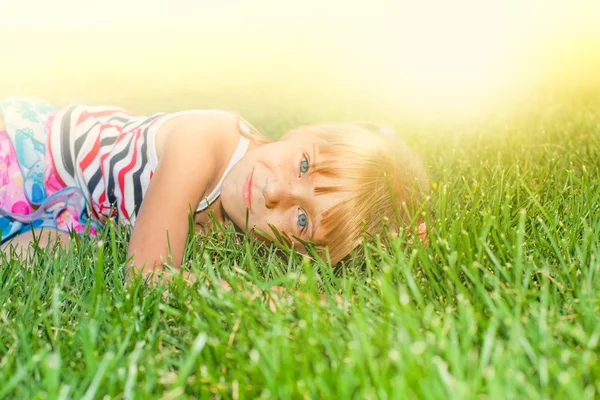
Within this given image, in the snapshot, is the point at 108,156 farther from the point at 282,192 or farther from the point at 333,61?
the point at 333,61

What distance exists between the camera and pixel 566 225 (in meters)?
2.16

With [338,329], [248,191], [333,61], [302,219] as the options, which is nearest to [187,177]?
[248,191]

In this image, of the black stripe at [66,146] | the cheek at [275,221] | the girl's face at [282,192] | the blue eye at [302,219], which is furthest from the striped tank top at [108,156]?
the blue eye at [302,219]

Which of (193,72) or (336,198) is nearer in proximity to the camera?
(336,198)

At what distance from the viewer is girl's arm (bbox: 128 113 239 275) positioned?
2207 mm

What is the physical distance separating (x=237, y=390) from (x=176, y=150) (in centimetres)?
140

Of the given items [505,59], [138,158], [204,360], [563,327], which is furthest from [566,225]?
[505,59]

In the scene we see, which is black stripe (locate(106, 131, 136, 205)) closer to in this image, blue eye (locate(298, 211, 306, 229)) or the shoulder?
the shoulder

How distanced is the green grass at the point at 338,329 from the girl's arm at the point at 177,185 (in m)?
0.10

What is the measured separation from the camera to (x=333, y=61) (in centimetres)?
810

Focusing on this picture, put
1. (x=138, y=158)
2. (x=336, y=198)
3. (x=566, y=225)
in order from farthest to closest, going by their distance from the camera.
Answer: (x=138, y=158), (x=336, y=198), (x=566, y=225)

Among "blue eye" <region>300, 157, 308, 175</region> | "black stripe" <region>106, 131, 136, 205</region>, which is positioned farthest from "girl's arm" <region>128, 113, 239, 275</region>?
"blue eye" <region>300, 157, 308, 175</region>

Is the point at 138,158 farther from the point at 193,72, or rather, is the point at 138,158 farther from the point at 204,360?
the point at 193,72

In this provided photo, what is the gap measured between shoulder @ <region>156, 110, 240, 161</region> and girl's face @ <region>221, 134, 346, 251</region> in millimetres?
154
